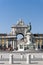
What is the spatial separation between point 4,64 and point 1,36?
303 feet

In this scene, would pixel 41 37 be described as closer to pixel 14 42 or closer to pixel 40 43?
pixel 40 43

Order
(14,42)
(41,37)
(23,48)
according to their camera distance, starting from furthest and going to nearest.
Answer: (41,37) < (14,42) < (23,48)

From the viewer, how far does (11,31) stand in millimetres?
117062

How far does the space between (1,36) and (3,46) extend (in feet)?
19.0

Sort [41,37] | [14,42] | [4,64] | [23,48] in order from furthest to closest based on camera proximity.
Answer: [41,37] → [14,42] → [23,48] → [4,64]

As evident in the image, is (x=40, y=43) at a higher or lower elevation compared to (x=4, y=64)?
lower

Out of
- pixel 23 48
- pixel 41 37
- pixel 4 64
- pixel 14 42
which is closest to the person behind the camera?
pixel 4 64

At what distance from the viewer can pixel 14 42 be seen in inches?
4390

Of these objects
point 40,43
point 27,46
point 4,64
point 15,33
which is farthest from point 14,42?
point 4,64

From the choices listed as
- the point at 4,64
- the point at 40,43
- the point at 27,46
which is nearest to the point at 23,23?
the point at 40,43

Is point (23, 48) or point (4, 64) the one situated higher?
point (4, 64)

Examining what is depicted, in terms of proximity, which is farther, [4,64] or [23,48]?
[23,48]

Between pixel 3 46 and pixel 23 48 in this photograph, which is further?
pixel 3 46

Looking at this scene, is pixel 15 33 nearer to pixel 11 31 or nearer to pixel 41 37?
pixel 11 31
